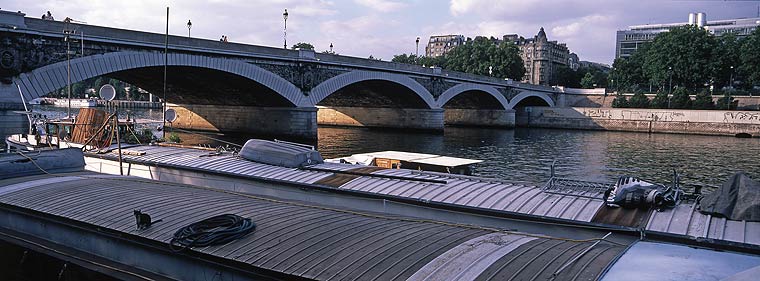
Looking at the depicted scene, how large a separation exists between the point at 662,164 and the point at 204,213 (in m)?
37.0

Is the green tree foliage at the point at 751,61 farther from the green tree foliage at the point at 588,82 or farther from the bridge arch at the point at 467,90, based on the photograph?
the bridge arch at the point at 467,90

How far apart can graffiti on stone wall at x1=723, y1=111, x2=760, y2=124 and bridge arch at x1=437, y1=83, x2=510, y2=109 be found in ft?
88.9

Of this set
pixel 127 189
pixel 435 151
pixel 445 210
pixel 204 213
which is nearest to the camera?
pixel 204 213

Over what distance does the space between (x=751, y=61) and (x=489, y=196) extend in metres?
101

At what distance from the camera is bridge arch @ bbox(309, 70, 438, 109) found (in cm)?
5106

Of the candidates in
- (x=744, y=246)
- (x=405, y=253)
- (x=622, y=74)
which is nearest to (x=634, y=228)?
(x=744, y=246)

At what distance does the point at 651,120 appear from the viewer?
7394cm

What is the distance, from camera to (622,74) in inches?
4715

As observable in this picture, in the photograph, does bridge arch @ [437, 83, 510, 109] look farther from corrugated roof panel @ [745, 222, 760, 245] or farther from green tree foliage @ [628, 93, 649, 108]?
corrugated roof panel @ [745, 222, 760, 245]

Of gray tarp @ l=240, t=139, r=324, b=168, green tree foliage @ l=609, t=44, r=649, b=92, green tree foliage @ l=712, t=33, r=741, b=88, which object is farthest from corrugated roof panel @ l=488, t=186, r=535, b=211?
green tree foliage @ l=609, t=44, r=649, b=92

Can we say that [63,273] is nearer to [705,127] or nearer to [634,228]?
[634,228]

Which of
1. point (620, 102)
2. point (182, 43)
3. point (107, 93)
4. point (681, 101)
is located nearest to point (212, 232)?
point (107, 93)

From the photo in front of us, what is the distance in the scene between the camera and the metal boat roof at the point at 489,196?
9.45m

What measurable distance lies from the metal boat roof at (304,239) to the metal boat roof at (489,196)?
8.28 feet
